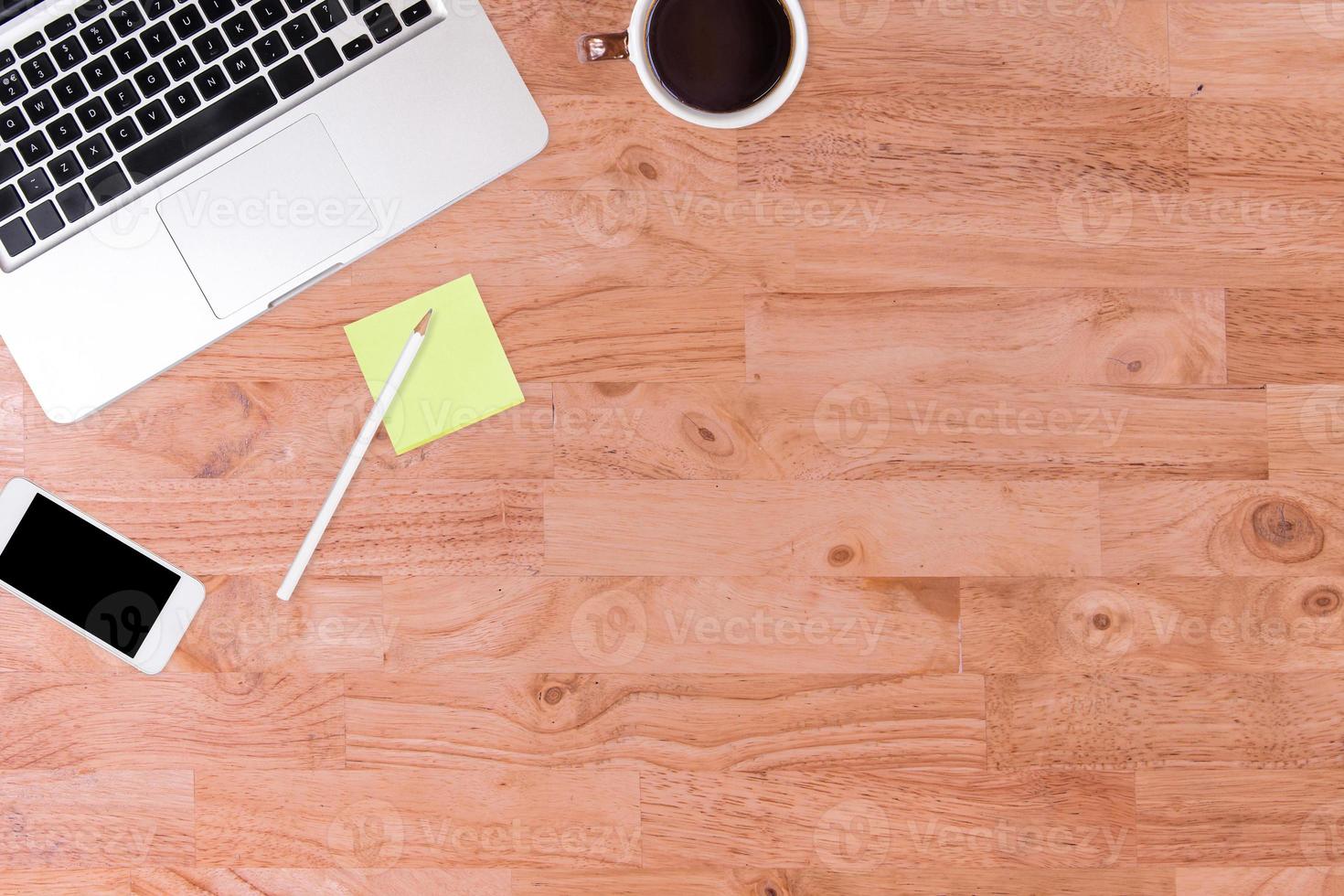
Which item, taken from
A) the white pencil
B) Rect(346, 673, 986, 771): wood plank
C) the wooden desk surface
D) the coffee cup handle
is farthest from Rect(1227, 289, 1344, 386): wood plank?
the white pencil

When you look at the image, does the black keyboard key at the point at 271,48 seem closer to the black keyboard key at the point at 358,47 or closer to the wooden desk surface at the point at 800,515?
the black keyboard key at the point at 358,47

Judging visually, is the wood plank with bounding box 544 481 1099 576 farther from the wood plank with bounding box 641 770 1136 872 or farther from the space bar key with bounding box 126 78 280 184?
the space bar key with bounding box 126 78 280 184

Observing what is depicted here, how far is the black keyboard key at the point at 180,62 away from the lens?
0.67 meters

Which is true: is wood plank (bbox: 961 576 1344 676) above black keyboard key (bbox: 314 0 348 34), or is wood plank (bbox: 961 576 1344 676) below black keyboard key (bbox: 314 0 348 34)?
below

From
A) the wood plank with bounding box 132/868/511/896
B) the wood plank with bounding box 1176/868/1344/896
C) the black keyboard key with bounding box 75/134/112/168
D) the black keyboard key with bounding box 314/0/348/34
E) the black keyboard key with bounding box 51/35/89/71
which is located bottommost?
the wood plank with bounding box 1176/868/1344/896

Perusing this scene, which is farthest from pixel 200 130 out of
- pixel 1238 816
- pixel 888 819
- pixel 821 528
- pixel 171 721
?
pixel 1238 816

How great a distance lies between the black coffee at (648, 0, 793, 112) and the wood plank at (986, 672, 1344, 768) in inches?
21.5

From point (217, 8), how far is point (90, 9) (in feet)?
0.33

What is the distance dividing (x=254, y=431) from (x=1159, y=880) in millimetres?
882

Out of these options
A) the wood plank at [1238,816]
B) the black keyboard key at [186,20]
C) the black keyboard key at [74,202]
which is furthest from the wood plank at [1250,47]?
the black keyboard key at [74,202]

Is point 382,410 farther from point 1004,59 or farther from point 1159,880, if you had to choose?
point 1159,880

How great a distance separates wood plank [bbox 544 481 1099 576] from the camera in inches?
29.4

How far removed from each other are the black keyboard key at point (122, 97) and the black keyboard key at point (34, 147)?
0.19 ft

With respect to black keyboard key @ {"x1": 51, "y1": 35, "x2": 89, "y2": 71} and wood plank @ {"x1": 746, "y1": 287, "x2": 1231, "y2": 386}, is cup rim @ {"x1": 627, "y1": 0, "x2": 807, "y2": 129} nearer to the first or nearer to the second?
wood plank @ {"x1": 746, "y1": 287, "x2": 1231, "y2": 386}
